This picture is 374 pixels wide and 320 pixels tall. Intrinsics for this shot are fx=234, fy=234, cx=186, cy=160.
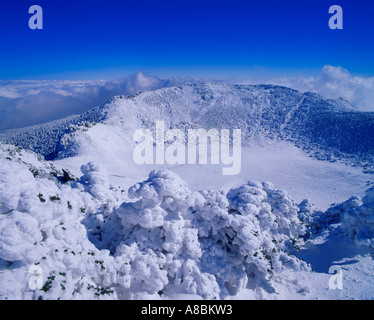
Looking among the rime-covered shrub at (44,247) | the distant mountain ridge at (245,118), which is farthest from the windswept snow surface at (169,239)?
the distant mountain ridge at (245,118)

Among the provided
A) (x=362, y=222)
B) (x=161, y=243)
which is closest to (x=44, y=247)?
(x=161, y=243)

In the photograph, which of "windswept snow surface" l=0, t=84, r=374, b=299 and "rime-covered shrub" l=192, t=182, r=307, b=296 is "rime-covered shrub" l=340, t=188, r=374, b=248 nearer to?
"windswept snow surface" l=0, t=84, r=374, b=299

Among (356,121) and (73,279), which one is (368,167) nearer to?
(356,121)

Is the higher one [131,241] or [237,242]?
[131,241]

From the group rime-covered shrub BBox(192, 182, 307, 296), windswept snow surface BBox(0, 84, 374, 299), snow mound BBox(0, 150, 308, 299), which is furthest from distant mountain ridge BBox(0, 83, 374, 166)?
rime-covered shrub BBox(192, 182, 307, 296)

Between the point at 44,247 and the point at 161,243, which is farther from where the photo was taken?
the point at 161,243

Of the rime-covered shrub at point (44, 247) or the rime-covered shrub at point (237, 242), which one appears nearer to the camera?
the rime-covered shrub at point (44, 247)

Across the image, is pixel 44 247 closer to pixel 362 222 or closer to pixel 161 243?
pixel 161 243

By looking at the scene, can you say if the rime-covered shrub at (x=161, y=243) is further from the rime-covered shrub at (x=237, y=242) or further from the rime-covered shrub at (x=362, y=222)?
the rime-covered shrub at (x=362, y=222)

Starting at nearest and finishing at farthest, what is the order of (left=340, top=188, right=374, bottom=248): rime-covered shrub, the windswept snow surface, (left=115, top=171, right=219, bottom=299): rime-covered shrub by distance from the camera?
the windswept snow surface → (left=115, top=171, right=219, bottom=299): rime-covered shrub → (left=340, top=188, right=374, bottom=248): rime-covered shrub
